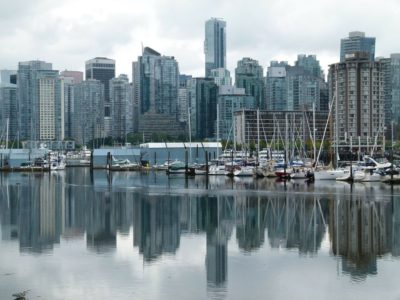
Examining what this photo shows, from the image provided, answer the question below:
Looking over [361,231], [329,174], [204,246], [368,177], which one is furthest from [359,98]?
[204,246]

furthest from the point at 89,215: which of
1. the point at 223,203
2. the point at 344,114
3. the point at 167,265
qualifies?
the point at 344,114

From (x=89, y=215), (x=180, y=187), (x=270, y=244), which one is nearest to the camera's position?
(x=270, y=244)

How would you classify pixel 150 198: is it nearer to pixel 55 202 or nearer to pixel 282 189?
pixel 55 202

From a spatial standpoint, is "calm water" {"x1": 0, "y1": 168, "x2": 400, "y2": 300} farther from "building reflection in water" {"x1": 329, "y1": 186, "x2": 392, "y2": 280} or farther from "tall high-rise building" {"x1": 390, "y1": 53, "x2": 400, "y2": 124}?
"tall high-rise building" {"x1": 390, "y1": 53, "x2": 400, "y2": 124}

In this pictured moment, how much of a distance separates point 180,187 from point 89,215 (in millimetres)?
21232

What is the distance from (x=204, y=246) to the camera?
3002 centimetres

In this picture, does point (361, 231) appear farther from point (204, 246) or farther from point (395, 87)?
point (395, 87)

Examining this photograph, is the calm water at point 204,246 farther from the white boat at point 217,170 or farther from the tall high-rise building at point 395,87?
the tall high-rise building at point 395,87

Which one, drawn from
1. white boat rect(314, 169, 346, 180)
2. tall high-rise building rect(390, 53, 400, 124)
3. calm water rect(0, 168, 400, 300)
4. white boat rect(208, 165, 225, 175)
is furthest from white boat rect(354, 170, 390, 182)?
tall high-rise building rect(390, 53, 400, 124)

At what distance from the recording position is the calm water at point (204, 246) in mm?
22281

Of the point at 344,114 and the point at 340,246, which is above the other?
the point at 344,114

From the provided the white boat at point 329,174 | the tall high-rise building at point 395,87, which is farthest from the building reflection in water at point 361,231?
the tall high-rise building at point 395,87

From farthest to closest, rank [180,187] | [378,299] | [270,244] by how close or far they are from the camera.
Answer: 1. [180,187]
2. [270,244]
3. [378,299]

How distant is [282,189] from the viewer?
5800 cm
